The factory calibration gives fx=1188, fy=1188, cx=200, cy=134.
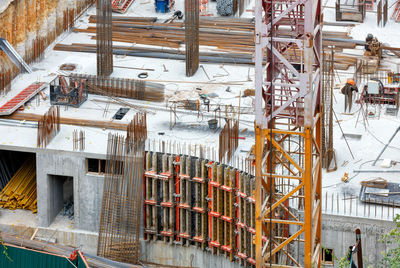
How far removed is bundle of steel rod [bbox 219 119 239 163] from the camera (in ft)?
127

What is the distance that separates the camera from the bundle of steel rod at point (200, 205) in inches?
1491

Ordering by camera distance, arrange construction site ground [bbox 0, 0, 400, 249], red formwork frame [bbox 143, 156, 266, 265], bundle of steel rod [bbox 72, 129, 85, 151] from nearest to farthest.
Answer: red formwork frame [bbox 143, 156, 266, 265] < construction site ground [bbox 0, 0, 400, 249] < bundle of steel rod [bbox 72, 129, 85, 151]

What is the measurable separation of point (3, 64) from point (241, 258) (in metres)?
13.3

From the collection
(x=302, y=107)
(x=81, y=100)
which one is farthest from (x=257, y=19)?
(x=81, y=100)

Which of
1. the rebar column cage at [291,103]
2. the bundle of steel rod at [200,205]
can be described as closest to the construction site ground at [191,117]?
the bundle of steel rod at [200,205]

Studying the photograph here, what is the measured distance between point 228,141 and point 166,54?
9296 mm

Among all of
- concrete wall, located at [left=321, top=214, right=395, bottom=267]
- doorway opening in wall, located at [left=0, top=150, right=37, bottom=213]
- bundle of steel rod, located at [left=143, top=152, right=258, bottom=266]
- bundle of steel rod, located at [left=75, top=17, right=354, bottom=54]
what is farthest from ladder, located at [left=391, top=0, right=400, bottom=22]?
doorway opening in wall, located at [left=0, top=150, right=37, bottom=213]

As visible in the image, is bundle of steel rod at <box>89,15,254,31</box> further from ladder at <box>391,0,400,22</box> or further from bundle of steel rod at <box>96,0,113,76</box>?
ladder at <box>391,0,400,22</box>

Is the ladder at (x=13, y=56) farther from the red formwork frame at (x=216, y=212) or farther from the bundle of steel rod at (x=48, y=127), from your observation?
the red formwork frame at (x=216, y=212)

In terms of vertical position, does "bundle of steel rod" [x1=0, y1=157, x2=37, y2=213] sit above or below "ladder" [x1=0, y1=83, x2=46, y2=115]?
below

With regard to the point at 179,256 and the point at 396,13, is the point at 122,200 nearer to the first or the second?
the point at 179,256

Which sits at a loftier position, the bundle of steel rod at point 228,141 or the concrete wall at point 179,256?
the bundle of steel rod at point 228,141

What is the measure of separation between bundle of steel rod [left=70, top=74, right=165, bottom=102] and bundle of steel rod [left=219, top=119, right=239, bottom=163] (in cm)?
466

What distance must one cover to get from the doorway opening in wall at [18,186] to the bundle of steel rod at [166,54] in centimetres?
707
